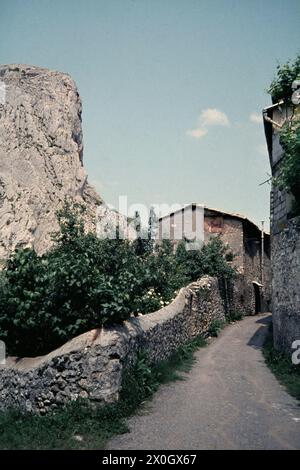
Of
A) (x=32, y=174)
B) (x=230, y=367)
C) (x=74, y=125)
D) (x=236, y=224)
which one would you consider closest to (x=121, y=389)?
(x=230, y=367)

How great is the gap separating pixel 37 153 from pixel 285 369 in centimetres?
5140

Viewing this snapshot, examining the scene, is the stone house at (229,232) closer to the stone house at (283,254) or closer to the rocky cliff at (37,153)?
the stone house at (283,254)

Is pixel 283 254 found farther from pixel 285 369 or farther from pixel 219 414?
pixel 219 414

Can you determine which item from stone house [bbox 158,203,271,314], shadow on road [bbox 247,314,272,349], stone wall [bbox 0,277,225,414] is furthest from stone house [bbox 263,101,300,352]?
stone house [bbox 158,203,271,314]

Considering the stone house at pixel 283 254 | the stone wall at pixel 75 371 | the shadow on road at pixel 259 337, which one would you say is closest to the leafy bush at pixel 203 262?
the shadow on road at pixel 259 337

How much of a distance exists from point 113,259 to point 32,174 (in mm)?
47209

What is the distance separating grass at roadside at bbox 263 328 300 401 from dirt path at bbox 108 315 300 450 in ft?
0.70

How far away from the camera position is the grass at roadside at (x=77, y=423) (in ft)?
18.0

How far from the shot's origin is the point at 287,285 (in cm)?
1181

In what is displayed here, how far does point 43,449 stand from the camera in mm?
5254

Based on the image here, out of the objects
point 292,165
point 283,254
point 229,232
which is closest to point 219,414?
point 283,254

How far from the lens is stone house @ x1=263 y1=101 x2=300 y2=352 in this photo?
36.2ft

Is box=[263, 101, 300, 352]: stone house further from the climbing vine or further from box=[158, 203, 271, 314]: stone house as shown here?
box=[158, 203, 271, 314]: stone house
